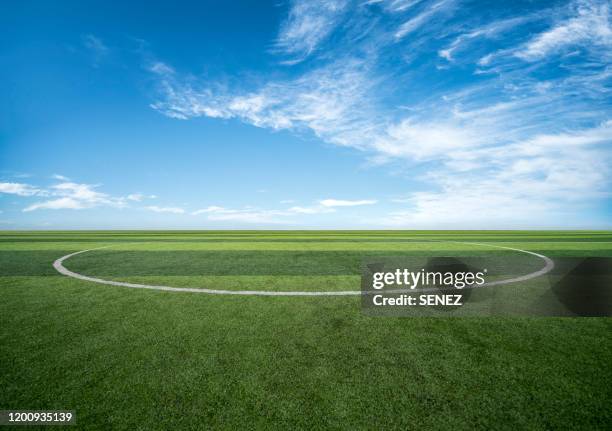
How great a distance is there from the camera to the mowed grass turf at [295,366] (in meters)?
2.05

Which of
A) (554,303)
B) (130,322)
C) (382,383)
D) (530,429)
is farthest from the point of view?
(554,303)

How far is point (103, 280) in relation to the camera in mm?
6129

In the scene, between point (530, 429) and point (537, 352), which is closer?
point (530, 429)

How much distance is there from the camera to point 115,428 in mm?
1953

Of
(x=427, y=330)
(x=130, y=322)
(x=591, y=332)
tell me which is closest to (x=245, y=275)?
(x=130, y=322)

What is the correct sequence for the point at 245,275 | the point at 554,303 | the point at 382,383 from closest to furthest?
the point at 382,383 → the point at 554,303 → the point at 245,275

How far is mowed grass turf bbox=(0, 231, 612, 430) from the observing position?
6.74 feet

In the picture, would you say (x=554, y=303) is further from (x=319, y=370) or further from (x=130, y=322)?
(x=130, y=322)

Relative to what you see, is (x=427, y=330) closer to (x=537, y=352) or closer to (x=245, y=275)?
(x=537, y=352)

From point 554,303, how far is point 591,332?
3.84ft

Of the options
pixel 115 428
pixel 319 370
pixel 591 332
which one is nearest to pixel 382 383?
pixel 319 370

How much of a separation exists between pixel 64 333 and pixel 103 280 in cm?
302

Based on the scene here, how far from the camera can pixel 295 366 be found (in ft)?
8.71

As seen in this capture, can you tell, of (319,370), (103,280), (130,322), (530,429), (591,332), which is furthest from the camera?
(103,280)
